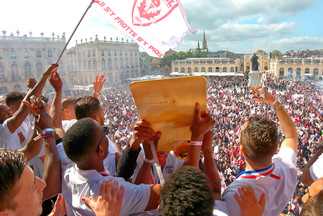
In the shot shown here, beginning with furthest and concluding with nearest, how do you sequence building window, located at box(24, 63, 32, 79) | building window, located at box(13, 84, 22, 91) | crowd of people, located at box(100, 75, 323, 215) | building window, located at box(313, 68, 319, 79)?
1. building window, located at box(313, 68, 319, 79)
2. building window, located at box(24, 63, 32, 79)
3. building window, located at box(13, 84, 22, 91)
4. crowd of people, located at box(100, 75, 323, 215)

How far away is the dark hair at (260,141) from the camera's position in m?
1.48

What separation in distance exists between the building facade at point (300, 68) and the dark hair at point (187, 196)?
4892 cm

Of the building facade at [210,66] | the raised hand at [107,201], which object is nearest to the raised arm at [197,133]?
the raised hand at [107,201]

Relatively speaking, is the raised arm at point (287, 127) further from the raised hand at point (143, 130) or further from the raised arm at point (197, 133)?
the raised hand at point (143, 130)

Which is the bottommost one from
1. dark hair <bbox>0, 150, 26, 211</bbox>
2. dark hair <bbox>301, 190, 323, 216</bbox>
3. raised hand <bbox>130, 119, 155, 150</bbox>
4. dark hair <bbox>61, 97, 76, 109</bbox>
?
dark hair <bbox>301, 190, 323, 216</bbox>

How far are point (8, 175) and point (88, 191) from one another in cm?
51

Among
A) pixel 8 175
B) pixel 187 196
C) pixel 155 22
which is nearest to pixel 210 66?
pixel 155 22

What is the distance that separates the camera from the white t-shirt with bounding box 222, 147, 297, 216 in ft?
4.76

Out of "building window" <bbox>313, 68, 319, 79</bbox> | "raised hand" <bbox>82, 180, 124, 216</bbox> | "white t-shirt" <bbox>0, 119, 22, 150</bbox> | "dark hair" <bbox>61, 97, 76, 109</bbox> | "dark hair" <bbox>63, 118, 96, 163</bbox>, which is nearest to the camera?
"raised hand" <bbox>82, 180, 124, 216</bbox>

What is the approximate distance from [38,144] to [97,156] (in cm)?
79

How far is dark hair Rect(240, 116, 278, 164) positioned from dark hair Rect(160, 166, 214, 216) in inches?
22.1

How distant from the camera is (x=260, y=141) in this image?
4.86 feet

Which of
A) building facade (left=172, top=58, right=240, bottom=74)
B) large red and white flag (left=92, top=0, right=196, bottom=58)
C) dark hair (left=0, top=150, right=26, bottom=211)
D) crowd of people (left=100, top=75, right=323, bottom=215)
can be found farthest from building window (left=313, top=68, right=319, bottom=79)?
dark hair (left=0, top=150, right=26, bottom=211)

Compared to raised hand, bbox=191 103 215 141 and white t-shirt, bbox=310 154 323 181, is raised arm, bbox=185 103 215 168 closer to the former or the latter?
raised hand, bbox=191 103 215 141
